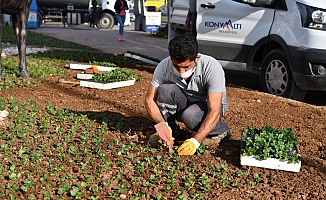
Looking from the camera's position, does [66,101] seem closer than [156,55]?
Yes

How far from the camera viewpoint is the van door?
8406 mm

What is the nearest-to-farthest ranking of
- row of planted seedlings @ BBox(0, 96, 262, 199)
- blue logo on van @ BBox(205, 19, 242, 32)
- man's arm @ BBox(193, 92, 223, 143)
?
row of planted seedlings @ BBox(0, 96, 262, 199)
man's arm @ BBox(193, 92, 223, 143)
blue logo on van @ BBox(205, 19, 242, 32)

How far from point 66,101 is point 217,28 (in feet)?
10.9

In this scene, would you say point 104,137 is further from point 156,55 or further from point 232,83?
point 156,55

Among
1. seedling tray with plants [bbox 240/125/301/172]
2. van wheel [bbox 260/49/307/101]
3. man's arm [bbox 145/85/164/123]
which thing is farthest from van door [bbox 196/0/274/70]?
seedling tray with plants [bbox 240/125/301/172]

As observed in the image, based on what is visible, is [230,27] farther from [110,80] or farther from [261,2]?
[110,80]

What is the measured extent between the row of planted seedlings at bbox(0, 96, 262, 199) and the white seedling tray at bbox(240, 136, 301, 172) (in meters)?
0.13

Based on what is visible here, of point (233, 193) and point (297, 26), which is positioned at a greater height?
point (297, 26)

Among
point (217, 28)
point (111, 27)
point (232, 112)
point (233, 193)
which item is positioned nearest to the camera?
point (233, 193)

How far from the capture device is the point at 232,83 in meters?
9.88

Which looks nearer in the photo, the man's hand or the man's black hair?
the man's black hair

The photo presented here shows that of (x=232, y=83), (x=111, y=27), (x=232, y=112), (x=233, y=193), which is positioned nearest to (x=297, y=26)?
(x=232, y=112)

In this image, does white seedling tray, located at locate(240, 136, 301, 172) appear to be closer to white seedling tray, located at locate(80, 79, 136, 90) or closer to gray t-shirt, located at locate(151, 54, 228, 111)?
gray t-shirt, located at locate(151, 54, 228, 111)

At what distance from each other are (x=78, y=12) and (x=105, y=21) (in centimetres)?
233
